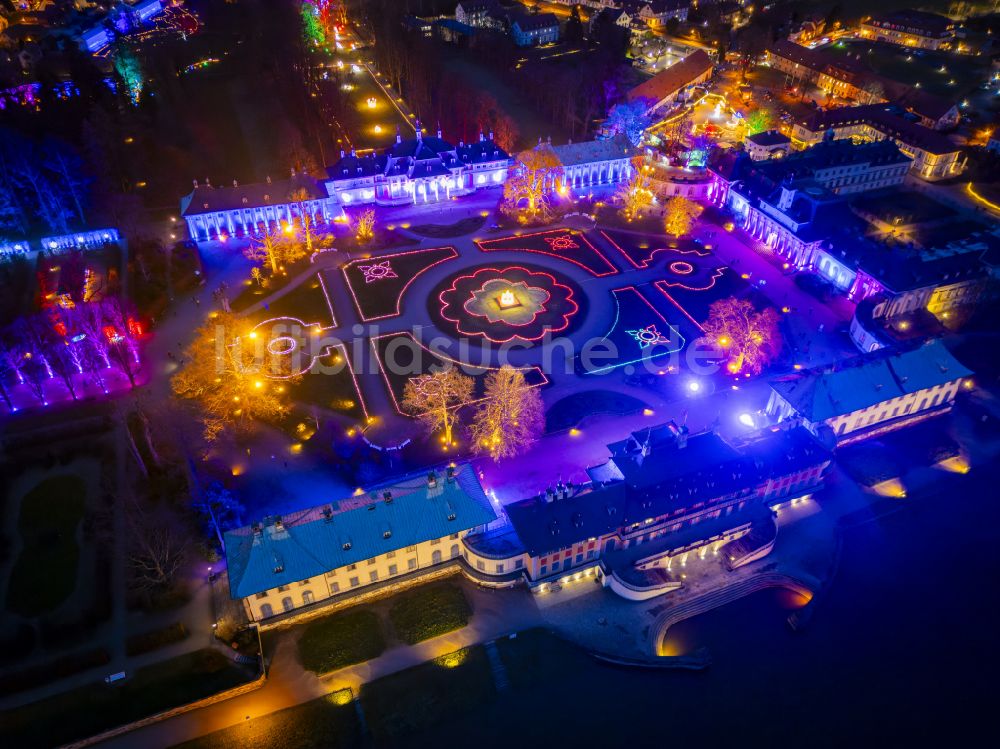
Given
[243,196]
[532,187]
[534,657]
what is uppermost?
[243,196]

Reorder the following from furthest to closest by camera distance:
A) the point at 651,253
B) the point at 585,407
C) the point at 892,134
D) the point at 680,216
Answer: the point at 892,134 → the point at 680,216 → the point at 651,253 → the point at 585,407

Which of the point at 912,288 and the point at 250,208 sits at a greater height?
the point at 250,208

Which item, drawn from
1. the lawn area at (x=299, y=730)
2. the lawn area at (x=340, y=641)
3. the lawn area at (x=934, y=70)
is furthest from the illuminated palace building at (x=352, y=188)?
the lawn area at (x=934, y=70)

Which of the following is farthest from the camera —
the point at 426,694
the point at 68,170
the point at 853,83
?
the point at 853,83

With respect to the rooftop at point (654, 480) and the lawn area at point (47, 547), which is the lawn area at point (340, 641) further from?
the lawn area at point (47, 547)

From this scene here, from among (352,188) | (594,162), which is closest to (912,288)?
(594,162)

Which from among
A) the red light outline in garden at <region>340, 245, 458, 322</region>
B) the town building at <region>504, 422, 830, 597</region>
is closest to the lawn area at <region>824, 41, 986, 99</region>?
the red light outline in garden at <region>340, 245, 458, 322</region>

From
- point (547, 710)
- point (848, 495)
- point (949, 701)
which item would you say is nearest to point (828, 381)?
point (848, 495)

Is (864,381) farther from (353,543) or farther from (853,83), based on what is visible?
(853,83)
